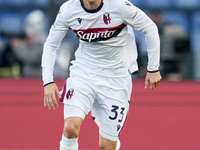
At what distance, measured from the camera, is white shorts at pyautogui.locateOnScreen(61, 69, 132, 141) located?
5309 mm

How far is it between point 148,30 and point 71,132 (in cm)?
112

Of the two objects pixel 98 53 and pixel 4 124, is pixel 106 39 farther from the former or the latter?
pixel 4 124

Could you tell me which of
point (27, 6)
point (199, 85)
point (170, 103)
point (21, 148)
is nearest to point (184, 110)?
point (170, 103)

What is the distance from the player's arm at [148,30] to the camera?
17.1 ft

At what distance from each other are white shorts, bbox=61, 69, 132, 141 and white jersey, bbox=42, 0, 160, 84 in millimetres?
88

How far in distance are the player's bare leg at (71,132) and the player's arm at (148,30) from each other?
0.72 metres

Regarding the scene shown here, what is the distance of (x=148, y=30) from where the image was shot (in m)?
5.31

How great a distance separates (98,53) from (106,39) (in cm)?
17

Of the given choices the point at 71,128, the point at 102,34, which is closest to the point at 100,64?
the point at 102,34

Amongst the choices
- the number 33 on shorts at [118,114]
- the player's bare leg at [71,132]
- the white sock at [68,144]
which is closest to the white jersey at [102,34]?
the number 33 on shorts at [118,114]

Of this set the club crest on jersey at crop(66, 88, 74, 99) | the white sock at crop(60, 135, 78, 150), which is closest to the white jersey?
the club crest on jersey at crop(66, 88, 74, 99)

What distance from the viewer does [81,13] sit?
5293mm

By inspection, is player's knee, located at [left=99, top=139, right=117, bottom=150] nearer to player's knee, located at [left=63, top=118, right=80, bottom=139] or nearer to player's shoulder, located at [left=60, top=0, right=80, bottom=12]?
player's knee, located at [left=63, top=118, right=80, bottom=139]

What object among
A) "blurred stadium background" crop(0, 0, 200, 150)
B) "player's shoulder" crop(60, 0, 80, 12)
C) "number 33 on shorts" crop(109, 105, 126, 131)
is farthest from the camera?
"blurred stadium background" crop(0, 0, 200, 150)
